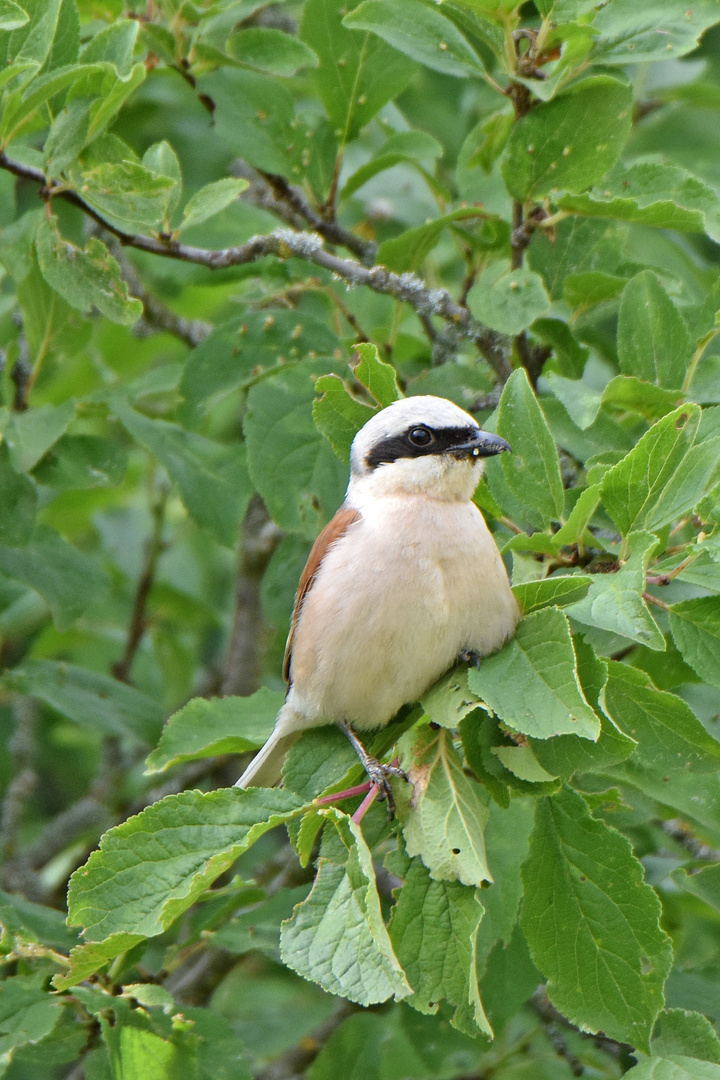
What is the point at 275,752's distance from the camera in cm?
359

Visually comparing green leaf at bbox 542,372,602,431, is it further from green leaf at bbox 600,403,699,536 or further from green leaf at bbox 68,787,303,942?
green leaf at bbox 68,787,303,942

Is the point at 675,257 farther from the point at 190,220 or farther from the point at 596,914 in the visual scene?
the point at 596,914

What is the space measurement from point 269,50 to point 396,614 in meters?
2.16

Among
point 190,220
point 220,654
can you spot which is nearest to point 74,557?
point 190,220

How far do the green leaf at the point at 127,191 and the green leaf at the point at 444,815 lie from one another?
171 cm

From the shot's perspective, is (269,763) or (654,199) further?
(269,763)

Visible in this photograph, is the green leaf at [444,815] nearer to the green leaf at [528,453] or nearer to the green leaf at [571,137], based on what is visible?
the green leaf at [528,453]

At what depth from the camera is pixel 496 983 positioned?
3303 millimetres

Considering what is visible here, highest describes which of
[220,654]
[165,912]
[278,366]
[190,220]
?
[190,220]

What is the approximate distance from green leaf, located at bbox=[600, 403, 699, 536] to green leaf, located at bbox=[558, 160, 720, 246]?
36.2 inches

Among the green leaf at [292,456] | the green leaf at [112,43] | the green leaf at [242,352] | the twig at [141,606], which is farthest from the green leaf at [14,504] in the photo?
the twig at [141,606]

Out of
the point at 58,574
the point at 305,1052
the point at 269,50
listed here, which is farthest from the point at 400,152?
the point at 305,1052

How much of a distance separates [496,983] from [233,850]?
141 cm

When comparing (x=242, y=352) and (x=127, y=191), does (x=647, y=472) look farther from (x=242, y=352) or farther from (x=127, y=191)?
(x=242, y=352)
